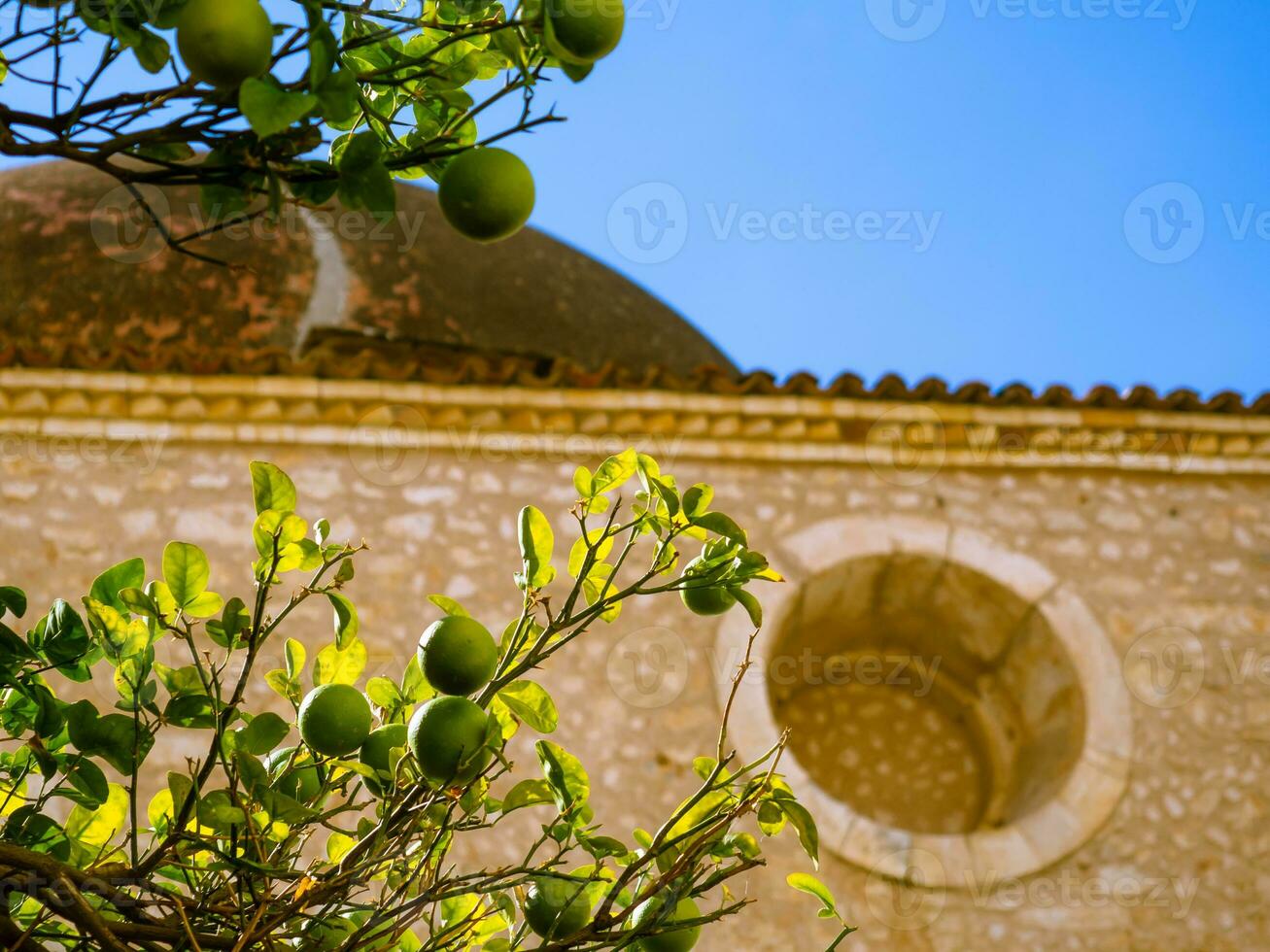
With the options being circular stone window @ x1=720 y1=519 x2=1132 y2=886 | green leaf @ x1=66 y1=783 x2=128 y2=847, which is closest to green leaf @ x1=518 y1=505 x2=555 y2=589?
green leaf @ x1=66 y1=783 x2=128 y2=847

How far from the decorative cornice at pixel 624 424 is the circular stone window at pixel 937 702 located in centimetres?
49

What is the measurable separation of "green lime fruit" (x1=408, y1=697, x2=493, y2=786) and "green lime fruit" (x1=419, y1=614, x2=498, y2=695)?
35mm

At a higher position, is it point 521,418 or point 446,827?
point 521,418

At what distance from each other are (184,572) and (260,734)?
271mm

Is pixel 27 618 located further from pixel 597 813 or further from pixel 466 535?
pixel 597 813

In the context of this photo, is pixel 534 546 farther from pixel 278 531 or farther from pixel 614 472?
pixel 278 531

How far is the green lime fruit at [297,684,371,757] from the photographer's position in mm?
1844

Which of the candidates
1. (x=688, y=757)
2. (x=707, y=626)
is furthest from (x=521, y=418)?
(x=688, y=757)

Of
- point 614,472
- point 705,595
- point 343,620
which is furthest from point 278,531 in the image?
point 705,595

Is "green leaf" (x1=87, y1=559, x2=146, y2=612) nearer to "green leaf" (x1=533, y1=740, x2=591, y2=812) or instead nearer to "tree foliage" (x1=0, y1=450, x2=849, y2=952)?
"tree foliage" (x1=0, y1=450, x2=849, y2=952)

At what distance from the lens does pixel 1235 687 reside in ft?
20.4

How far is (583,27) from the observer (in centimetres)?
176

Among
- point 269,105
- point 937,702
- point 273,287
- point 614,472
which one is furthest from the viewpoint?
point 273,287

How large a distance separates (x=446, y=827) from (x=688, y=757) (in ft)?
13.0
